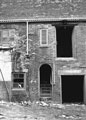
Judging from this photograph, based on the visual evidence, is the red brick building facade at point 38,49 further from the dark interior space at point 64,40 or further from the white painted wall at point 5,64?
the dark interior space at point 64,40

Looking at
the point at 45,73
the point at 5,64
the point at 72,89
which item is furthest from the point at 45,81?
the point at 5,64

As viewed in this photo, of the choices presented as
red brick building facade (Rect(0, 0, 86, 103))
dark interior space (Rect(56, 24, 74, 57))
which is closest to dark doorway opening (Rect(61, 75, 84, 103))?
dark interior space (Rect(56, 24, 74, 57))

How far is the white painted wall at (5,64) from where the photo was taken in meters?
17.6

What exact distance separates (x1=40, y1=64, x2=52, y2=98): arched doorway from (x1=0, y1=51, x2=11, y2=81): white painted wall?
2.60 m

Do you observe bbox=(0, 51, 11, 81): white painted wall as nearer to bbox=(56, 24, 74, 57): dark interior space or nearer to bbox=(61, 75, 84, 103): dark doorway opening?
bbox=(56, 24, 74, 57): dark interior space

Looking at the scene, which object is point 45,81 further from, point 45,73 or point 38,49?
point 38,49

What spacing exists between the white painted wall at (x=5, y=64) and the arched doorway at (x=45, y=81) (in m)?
2.60

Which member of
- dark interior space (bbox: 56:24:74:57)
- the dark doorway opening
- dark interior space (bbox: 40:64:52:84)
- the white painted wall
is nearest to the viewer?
the white painted wall

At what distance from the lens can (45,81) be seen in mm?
18984

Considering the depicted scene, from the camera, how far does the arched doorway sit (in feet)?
58.6

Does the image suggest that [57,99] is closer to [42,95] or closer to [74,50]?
[42,95]

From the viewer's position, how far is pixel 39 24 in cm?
1794

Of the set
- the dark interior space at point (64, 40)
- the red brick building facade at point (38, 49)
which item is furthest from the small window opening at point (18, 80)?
the dark interior space at point (64, 40)

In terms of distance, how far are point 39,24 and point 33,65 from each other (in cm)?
309
